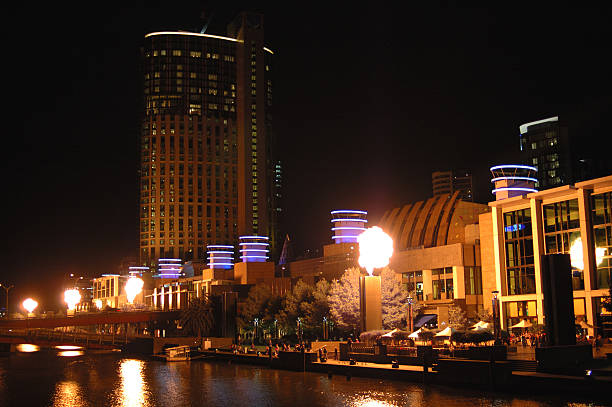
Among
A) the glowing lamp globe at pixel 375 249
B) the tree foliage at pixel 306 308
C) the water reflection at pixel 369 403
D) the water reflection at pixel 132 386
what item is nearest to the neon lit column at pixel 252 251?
the tree foliage at pixel 306 308

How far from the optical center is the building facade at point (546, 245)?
71812 mm

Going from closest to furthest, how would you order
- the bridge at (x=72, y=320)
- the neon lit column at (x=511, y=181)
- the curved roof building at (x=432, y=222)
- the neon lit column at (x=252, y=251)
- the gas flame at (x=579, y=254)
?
the gas flame at (x=579, y=254) → the neon lit column at (x=511, y=181) → the bridge at (x=72, y=320) → the curved roof building at (x=432, y=222) → the neon lit column at (x=252, y=251)

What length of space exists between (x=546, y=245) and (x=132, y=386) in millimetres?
48901

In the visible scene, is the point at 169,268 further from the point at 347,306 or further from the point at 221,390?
the point at 221,390

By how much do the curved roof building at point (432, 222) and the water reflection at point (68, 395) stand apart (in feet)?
196

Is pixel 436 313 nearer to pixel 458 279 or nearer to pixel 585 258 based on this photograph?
pixel 458 279

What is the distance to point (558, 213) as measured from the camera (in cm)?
7800

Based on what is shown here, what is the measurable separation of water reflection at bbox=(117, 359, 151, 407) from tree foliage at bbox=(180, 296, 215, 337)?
28.6m

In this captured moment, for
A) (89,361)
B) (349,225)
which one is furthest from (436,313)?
(89,361)

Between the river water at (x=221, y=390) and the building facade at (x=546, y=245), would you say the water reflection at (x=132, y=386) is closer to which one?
the river water at (x=221, y=390)

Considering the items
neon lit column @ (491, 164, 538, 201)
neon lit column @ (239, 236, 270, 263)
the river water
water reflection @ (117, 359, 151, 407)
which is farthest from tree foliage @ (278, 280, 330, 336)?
neon lit column @ (239, 236, 270, 263)

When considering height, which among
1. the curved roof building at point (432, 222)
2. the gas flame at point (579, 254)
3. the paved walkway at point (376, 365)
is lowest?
the paved walkway at point (376, 365)

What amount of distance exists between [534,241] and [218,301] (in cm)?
6549

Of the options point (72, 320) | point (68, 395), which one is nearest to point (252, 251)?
point (72, 320)
